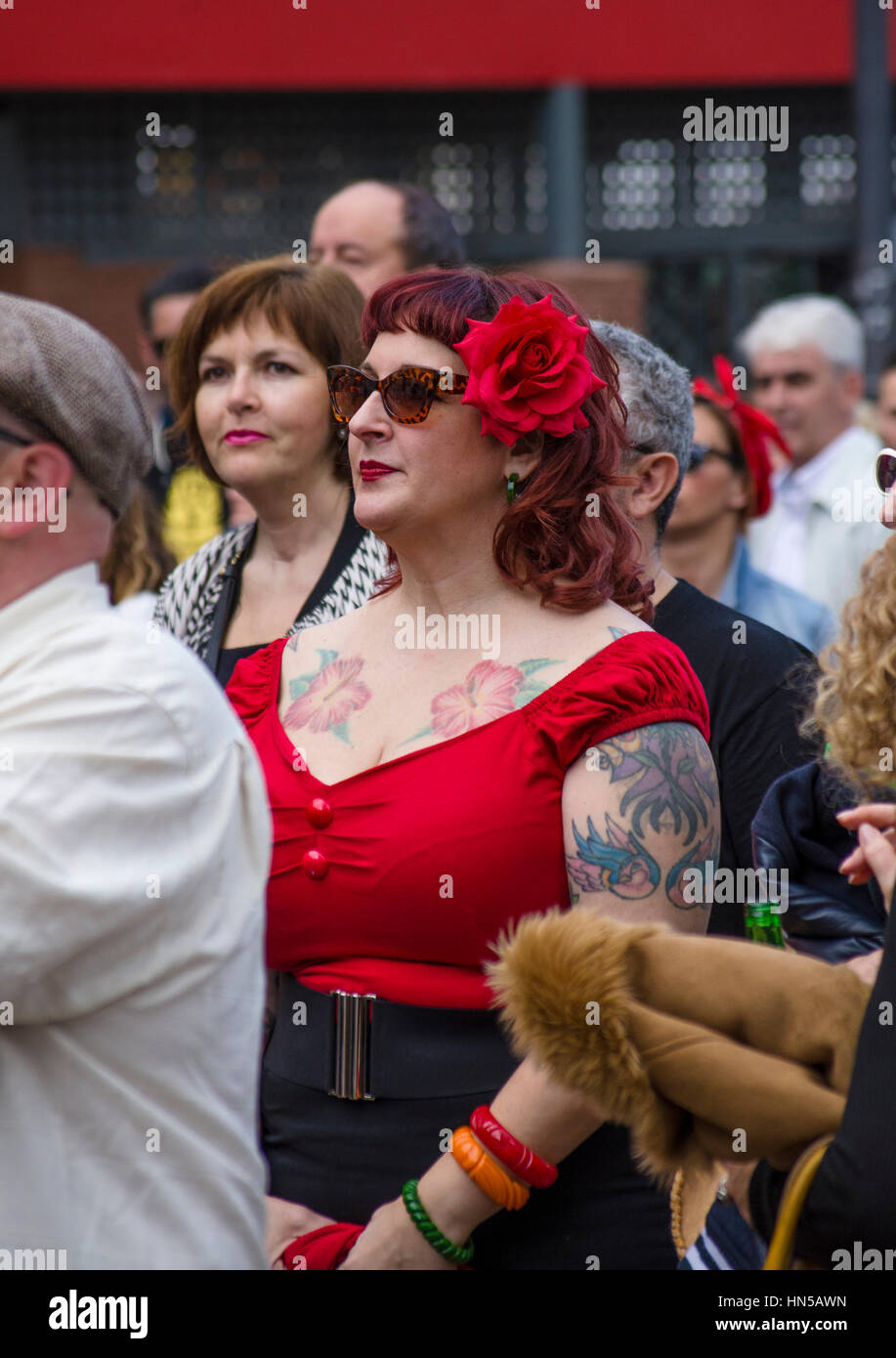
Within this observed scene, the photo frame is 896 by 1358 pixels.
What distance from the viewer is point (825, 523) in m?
6.07

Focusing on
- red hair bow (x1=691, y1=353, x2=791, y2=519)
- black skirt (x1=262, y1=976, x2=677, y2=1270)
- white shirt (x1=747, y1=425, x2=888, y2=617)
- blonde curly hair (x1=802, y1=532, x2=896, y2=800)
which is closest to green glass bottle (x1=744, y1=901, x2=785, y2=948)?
blonde curly hair (x1=802, y1=532, x2=896, y2=800)

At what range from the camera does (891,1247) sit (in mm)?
1817

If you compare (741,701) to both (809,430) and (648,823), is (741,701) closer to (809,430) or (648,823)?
(648,823)

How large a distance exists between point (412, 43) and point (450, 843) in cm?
1009

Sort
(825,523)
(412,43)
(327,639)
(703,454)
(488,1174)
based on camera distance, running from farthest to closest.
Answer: (412,43) → (825,523) → (703,454) → (327,639) → (488,1174)

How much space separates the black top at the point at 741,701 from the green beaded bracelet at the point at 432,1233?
2.92 ft

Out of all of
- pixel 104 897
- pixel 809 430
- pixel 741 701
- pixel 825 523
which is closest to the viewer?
pixel 104 897

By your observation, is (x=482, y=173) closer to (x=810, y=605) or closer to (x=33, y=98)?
(x=33, y=98)


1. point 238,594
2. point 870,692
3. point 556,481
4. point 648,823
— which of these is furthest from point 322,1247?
point 238,594

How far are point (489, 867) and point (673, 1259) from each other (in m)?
0.66

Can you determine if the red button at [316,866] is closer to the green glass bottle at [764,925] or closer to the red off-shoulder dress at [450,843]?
the red off-shoulder dress at [450,843]

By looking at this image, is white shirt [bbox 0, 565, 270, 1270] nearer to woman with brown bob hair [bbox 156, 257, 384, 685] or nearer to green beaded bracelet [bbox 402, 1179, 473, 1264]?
green beaded bracelet [bbox 402, 1179, 473, 1264]

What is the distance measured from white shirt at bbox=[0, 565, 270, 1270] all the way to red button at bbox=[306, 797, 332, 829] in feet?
1.95
